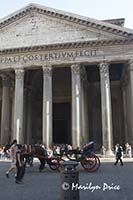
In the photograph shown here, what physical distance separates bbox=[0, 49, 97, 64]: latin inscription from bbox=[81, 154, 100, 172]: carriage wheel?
1185 cm

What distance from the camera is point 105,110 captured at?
19641 millimetres

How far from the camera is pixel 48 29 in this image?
22.0m

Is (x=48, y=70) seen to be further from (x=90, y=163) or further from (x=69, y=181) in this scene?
Answer: (x=69, y=181)

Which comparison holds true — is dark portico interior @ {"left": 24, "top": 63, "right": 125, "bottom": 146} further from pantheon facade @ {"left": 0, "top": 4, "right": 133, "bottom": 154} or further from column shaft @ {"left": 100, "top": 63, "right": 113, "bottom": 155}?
column shaft @ {"left": 100, "top": 63, "right": 113, "bottom": 155}

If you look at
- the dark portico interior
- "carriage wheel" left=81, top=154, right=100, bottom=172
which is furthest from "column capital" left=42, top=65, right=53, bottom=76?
"carriage wheel" left=81, top=154, right=100, bottom=172

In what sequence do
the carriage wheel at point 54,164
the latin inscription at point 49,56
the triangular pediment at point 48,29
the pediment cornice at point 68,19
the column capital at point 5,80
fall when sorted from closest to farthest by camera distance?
the carriage wheel at point 54,164, the pediment cornice at point 68,19, the triangular pediment at point 48,29, the latin inscription at point 49,56, the column capital at point 5,80

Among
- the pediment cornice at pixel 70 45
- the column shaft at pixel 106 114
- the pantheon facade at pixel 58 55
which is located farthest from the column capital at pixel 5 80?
the column shaft at pixel 106 114

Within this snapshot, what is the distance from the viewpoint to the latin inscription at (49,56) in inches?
821

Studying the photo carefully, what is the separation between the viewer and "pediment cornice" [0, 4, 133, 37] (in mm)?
20216

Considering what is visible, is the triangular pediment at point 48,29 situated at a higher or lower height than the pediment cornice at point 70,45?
higher

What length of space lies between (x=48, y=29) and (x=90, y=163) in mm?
14528

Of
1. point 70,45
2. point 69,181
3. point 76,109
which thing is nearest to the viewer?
point 69,181

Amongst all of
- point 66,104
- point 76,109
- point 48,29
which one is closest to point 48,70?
point 48,29

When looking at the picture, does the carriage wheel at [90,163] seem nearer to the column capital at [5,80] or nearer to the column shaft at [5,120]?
the column shaft at [5,120]
